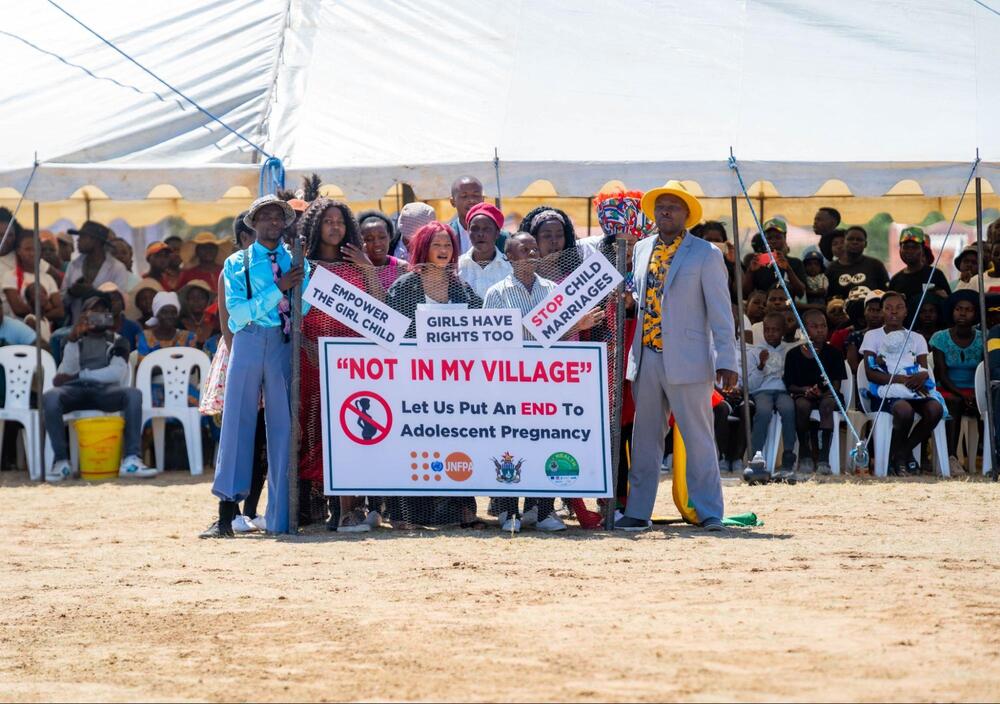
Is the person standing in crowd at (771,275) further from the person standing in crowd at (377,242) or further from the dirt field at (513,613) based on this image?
the person standing in crowd at (377,242)

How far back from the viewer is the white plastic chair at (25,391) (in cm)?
1363

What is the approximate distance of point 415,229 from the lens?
10547 millimetres

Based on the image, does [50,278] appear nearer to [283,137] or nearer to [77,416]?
[77,416]

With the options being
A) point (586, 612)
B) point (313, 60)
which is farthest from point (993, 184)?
point (586, 612)

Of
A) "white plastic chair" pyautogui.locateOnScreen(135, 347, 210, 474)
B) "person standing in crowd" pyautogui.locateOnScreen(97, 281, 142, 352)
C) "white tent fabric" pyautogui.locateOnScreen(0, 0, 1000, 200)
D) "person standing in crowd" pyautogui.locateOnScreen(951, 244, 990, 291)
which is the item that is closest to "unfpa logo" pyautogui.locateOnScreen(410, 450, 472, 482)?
"white tent fabric" pyautogui.locateOnScreen(0, 0, 1000, 200)

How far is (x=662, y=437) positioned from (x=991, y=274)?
6988 mm

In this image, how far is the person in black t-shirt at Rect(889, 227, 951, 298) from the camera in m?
14.8

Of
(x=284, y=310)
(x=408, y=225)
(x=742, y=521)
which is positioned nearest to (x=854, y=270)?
(x=408, y=225)

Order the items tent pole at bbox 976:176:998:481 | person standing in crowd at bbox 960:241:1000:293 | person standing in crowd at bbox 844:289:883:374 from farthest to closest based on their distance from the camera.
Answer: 1. person standing in crowd at bbox 960:241:1000:293
2. person standing in crowd at bbox 844:289:883:374
3. tent pole at bbox 976:176:998:481

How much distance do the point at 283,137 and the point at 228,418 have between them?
4320mm

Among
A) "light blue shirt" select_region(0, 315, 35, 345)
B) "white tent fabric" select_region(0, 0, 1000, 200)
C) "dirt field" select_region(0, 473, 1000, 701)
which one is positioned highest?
"white tent fabric" select_region(0, 0, 1000, 200)

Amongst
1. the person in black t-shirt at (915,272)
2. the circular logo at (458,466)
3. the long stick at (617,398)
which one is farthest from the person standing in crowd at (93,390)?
the person in black t-shirt at (915,272)

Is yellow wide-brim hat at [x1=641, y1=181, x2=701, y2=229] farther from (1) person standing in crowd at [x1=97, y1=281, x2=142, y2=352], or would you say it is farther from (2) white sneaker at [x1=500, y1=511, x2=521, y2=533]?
(1) person standing in crowd at [x1=97, y1=281, x2=142, y2=352]

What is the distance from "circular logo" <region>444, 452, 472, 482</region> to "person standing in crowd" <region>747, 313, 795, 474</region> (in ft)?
14.5
